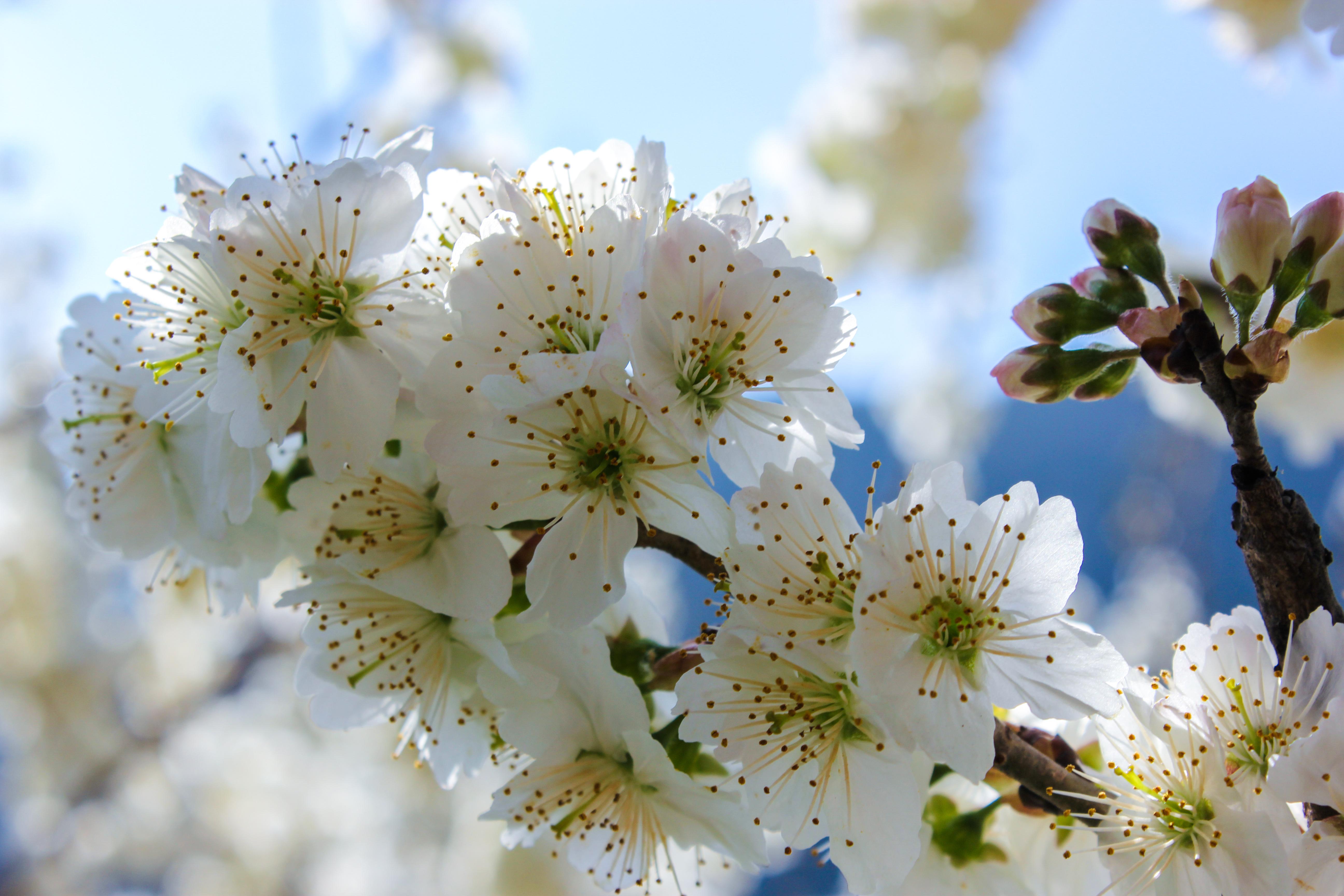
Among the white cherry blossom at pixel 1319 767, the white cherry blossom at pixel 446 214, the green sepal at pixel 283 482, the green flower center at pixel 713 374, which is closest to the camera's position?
the white cherry blossom at pixel 1319 767

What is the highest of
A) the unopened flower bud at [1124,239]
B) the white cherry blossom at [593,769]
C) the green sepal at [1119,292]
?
the unopened flower bud at [1124,239]

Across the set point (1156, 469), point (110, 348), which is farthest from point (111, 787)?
point (1156, 469)

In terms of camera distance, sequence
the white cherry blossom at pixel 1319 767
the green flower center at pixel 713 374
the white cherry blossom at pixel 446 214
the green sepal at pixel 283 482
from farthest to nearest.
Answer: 1. the green sepal at pixel 283 482
2. the white cherry blossom at pixel 446 214
3. the green flower center at pixel 713 374
4. the white cherry blossom at pixel 1319 767

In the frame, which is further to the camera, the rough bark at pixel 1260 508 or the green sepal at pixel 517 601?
the green sepal at pixel 517 601

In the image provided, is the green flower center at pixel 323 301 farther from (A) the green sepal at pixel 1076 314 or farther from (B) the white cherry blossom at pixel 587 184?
(A) the green sepal at pixel 1076 314

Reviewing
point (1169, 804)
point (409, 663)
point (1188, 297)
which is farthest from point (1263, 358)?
point (409, 663)

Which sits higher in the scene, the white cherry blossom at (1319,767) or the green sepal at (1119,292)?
the green sepal at (1119,292)

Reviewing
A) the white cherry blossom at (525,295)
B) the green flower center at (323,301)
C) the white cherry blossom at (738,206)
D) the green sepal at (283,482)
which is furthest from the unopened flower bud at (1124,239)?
the green sepal at (283,482)
